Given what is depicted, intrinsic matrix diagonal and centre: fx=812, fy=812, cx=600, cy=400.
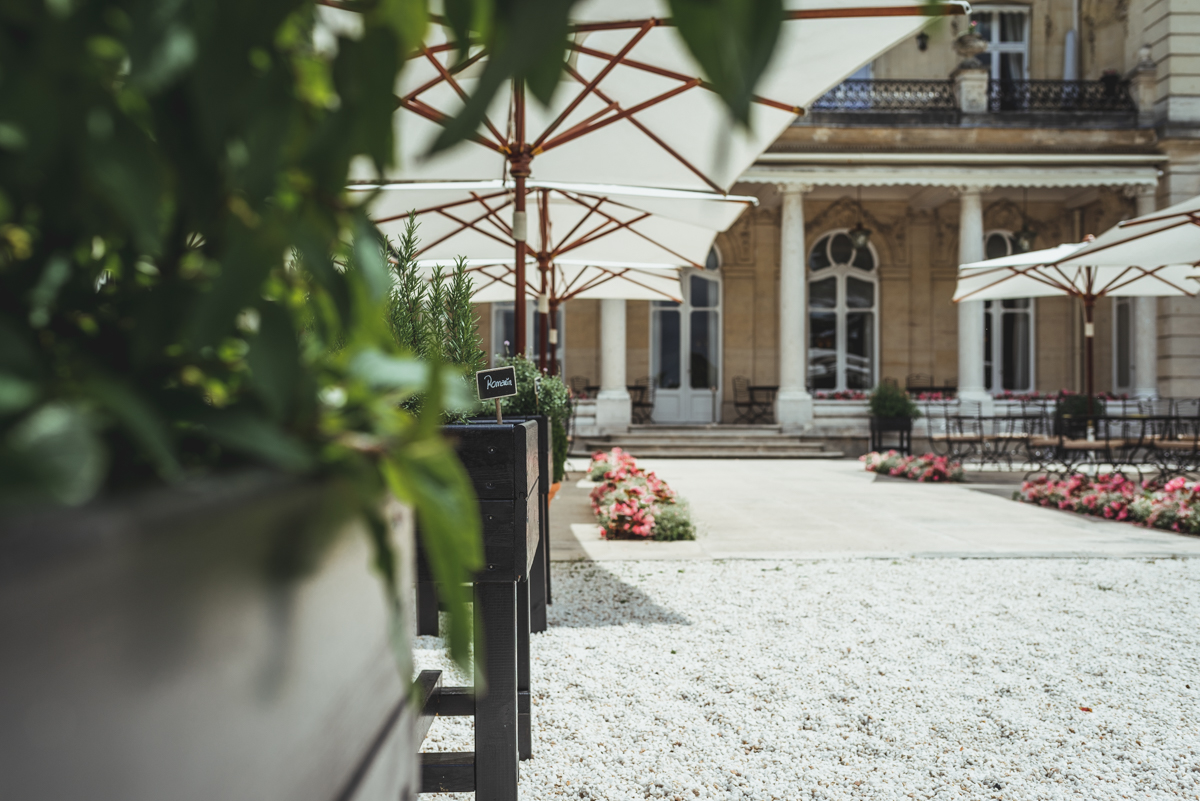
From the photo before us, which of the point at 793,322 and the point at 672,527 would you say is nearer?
the point at 672,527

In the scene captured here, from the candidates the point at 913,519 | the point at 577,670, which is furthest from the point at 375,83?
the point at 913,519

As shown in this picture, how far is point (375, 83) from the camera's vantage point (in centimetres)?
40

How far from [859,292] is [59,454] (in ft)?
63.7

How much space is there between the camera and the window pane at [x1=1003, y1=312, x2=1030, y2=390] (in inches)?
727

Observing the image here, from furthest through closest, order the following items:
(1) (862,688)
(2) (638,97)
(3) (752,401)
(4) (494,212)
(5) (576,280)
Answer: (3) (752,401)
(5) (576,280)
(4) (494,212)
(2) (638,97)
(1) (862,688)

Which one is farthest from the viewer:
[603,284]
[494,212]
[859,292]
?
[859,292]

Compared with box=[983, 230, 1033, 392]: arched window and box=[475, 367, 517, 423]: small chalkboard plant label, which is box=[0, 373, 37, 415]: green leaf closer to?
box=[475, 367, 517, 423]: small chalkboard plant label

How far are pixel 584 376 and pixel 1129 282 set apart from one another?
34.6 feet

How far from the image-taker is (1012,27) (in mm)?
18578

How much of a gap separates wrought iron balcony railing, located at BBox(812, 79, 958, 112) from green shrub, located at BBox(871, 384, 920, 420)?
19.3 ft

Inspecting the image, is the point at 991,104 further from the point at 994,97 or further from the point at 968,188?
the point at 968,188

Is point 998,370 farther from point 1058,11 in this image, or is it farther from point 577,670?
point 577,670

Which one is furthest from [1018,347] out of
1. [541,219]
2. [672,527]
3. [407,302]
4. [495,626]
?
[495,626]

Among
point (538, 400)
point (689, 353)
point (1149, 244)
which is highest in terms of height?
point (1149, 244)
